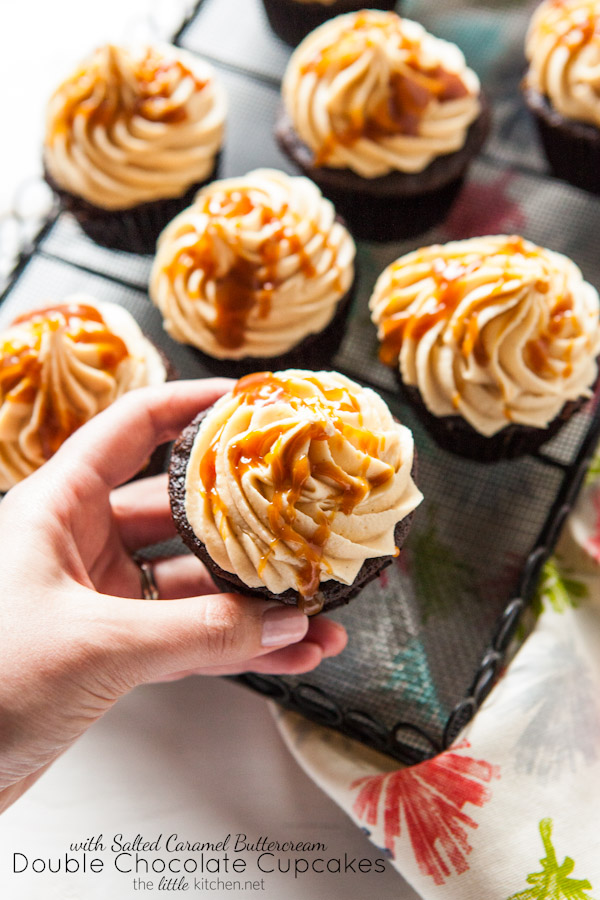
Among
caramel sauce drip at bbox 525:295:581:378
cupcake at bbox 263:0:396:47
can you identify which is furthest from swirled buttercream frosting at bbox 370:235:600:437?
cupcake at bbox 263:0:396:47

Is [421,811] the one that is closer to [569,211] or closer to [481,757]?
[481,757]

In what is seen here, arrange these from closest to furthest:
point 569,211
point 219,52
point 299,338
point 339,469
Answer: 1. point 339,469
2. point 299,338
3. point 569,211
4. point 219,52

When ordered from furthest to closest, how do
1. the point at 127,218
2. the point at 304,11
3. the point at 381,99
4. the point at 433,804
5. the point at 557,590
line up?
the point at 304,11, the point at 127,218, the point at 381,99, the point at 557,590, the point at 433,804

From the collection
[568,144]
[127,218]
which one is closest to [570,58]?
[568,144]

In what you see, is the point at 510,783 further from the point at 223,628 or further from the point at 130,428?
the point at 130,428

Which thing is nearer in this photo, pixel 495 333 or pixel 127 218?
pixel 495 333

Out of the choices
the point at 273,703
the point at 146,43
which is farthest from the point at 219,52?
the point at 273,703
